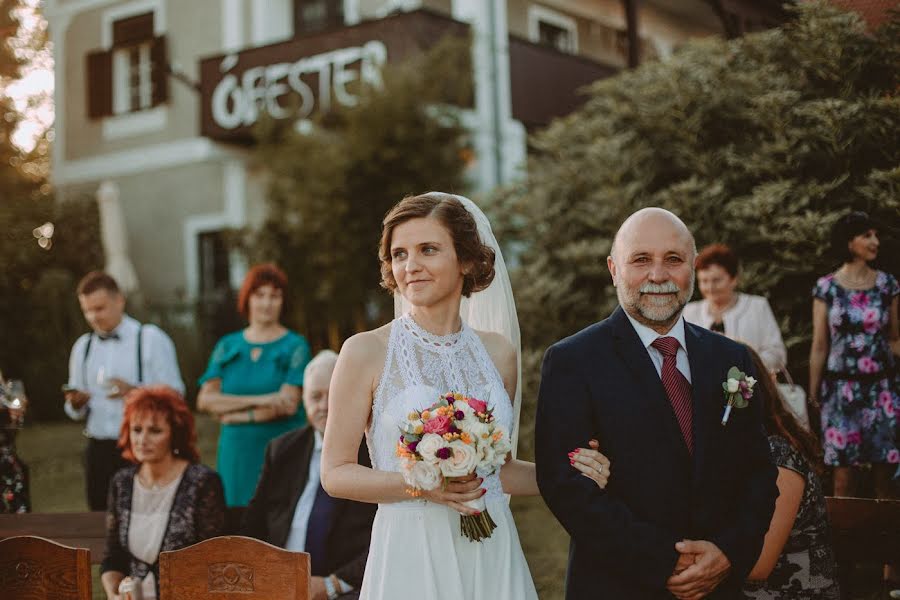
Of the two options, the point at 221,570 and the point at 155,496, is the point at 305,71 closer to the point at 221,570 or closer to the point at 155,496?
the point at 155,496

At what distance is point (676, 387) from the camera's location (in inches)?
118

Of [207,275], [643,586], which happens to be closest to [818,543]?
[643,586]

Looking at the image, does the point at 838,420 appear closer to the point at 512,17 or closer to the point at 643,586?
the point at 643,586

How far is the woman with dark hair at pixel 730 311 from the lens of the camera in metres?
6.13

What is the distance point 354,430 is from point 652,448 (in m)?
0.85

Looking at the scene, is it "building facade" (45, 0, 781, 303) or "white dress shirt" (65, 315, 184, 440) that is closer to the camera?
"white dress shirt" (65, 315, 184, 440)

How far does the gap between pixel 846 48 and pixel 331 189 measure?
6.22m

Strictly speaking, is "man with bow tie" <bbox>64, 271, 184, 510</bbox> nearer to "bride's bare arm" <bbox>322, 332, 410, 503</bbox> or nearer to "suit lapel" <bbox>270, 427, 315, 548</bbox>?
"suit lapel" <bbox>270, 427, 315, 548</bbox>

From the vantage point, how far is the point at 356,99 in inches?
488

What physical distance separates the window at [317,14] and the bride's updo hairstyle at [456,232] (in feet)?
42.1

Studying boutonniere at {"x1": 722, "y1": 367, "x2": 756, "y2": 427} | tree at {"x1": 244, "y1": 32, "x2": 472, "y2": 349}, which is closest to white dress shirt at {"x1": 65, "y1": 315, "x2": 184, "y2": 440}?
boutonniere at {"x1": 722, "y1": 367, "x2": 756, "y2": 427}

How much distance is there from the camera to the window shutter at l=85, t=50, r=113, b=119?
17.1 m

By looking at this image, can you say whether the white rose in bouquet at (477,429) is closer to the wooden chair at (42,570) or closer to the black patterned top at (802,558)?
the black patterned top at (802,558)

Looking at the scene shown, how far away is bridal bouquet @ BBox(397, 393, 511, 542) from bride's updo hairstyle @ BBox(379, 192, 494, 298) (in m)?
0.50
